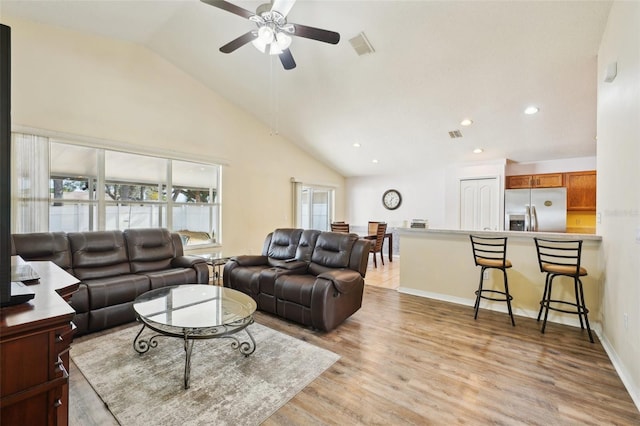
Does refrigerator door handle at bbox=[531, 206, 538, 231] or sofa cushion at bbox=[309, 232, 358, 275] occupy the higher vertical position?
refrigerator door handle at bbox=[531, 206, 538, 231]

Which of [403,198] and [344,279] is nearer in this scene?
[344,279]

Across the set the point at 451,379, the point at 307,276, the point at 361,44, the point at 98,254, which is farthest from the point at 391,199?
the point at 98,254

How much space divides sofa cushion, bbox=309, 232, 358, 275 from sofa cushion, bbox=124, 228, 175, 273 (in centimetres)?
204

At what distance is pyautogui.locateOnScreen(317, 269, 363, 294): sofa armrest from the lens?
296cm

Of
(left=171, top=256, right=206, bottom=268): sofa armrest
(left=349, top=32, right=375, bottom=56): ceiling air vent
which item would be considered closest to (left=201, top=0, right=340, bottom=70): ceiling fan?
(left=349, top=32, right=375, bottom=56): ceiling air vent

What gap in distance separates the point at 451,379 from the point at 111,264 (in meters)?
3.84

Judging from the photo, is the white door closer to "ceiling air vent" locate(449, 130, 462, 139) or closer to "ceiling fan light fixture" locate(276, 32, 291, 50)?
"ceiling air vent" locate(449, 130, 462, 139)

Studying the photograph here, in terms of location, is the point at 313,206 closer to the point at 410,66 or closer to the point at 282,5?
the point at 410,66

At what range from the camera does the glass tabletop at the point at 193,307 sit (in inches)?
87.6

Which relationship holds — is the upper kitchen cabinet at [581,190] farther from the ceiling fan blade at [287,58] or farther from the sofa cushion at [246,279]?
the sofa cushion at [246,279]

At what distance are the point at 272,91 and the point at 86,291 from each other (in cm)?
387

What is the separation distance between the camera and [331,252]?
144 inches

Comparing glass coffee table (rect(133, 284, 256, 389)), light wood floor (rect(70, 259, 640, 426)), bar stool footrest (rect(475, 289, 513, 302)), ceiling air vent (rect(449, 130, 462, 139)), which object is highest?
ceiling air vent (rect(449, 130, 462, 139))

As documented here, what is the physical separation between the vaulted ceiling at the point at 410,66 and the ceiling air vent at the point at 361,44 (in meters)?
0.06
